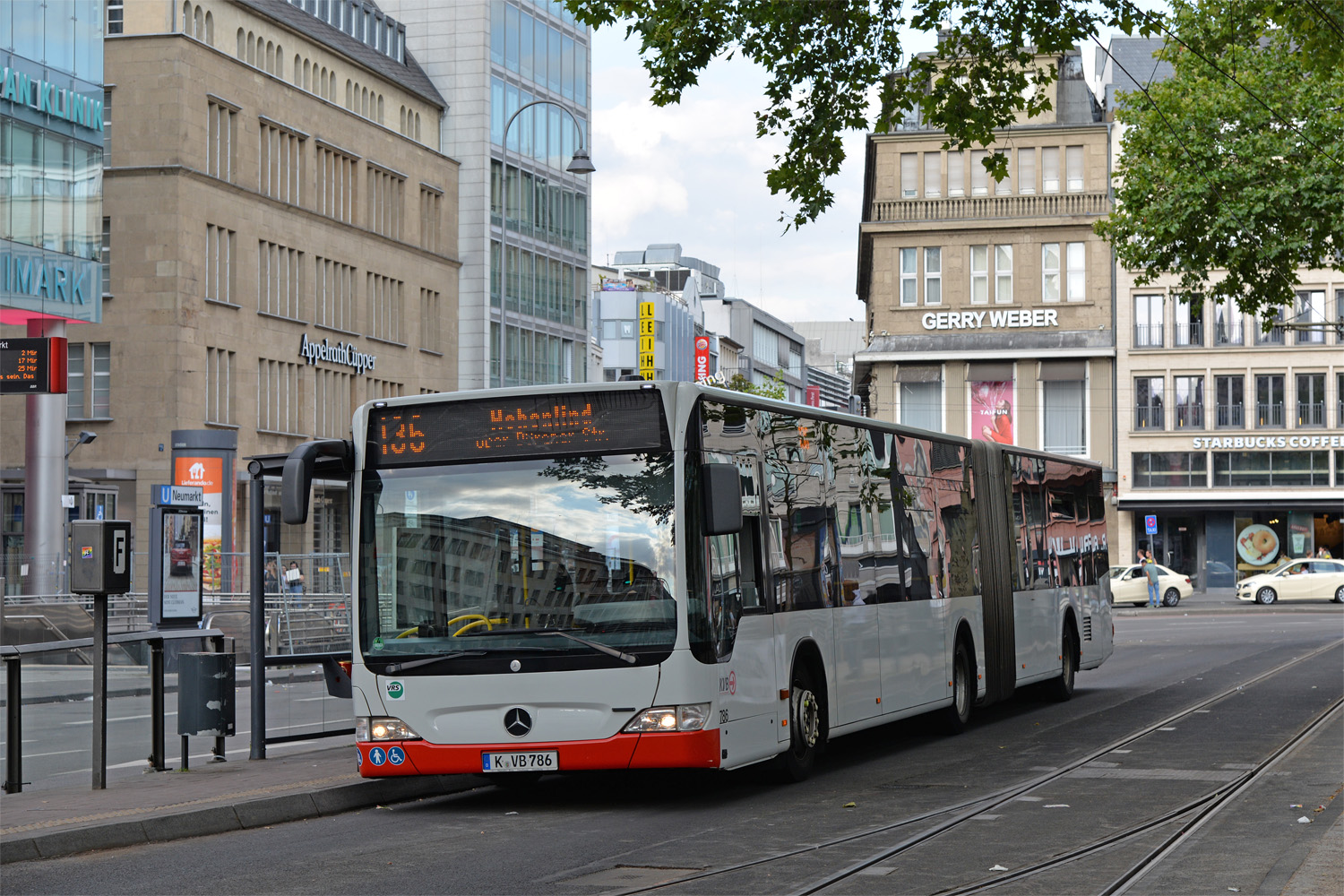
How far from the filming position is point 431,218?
226ft

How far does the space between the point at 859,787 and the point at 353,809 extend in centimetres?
363

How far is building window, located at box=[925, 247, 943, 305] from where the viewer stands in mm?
69375

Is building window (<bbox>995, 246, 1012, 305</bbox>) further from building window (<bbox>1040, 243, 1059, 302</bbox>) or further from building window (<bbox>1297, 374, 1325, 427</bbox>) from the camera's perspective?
building window (<bbox>1297, 374, 1325, 427</bbox>)

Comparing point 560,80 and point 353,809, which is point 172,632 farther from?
point 560,80

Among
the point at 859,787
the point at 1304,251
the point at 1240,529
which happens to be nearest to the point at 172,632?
the point at 859,787

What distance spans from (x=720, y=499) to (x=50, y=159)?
34393 millimetres

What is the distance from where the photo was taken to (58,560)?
1446 inches

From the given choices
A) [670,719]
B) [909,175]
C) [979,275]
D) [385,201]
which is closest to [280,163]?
[385,201]

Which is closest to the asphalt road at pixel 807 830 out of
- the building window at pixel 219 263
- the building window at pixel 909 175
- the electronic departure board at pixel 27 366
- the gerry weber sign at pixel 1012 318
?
the electronic departure board at pixel 27 366

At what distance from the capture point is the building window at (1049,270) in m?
68.3

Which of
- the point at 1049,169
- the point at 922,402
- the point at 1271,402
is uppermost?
the point at 1049,169

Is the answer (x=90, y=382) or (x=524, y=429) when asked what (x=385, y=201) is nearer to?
(x=90, y=382)

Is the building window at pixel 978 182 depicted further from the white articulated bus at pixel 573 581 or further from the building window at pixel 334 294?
the white articulated bus at pixel 573 581

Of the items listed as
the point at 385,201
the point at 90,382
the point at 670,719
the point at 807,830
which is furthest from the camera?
the point at 385,201
